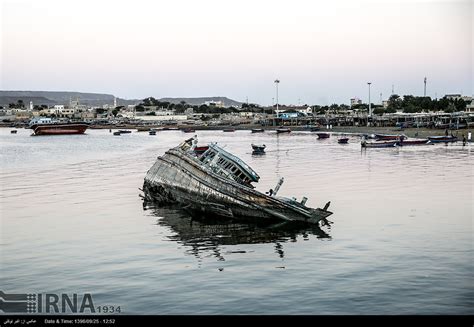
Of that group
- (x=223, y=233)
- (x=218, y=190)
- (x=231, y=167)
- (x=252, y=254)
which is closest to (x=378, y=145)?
(x=231, y=167)

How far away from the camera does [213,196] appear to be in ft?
126

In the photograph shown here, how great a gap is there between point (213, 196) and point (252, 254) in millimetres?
9501

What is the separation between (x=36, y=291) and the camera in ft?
78.5

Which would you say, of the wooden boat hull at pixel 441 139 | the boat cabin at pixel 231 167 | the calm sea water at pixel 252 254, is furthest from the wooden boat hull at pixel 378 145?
the boat cabin at pixel 231 167

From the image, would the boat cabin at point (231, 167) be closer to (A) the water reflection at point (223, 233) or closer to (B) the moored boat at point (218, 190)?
(B) the moored boat at point (218, 190)

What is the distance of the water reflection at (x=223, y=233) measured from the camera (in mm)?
31203

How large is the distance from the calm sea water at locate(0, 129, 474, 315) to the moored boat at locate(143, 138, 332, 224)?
105 centimetres

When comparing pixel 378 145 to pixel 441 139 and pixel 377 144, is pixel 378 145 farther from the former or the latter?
pixel 441 139

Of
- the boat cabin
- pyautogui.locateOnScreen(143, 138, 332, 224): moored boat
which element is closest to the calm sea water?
pyautogui.locateOnScreen(143, 138, 332, 224): moored boat

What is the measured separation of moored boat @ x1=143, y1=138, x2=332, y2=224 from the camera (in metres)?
35.6

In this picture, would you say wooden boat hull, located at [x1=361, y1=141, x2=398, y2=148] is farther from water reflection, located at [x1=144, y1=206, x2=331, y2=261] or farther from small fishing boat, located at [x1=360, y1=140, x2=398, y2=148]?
water reflection, located at [x1=144, y1=206, x2=331, y2=261]

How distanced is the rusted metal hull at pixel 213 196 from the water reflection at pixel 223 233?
2.16ft
